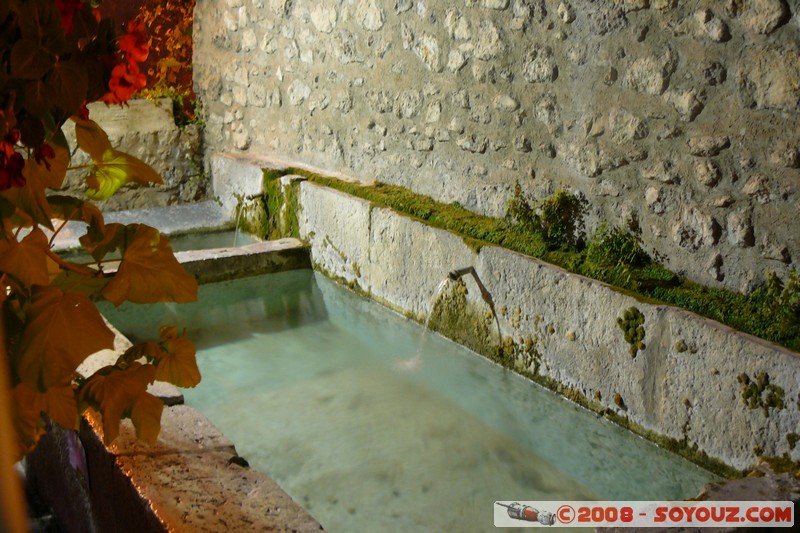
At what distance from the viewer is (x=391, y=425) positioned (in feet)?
9.52

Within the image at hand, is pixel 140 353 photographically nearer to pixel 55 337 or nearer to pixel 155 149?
pixel 55 337

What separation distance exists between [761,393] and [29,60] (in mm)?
2127

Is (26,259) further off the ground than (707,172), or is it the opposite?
(26,259)

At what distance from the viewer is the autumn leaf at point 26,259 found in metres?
0.76

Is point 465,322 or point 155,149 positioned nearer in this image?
point 465,322

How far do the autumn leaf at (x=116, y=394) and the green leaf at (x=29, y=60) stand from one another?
317 millimetres

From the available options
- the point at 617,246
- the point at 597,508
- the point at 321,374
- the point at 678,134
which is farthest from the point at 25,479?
the point at 678,134

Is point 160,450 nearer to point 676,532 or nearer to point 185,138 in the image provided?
point 676,532

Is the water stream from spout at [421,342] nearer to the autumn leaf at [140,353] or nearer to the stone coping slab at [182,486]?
the stone coping slab at [182,486]

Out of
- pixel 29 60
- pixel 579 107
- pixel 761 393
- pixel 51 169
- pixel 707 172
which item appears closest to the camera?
pixel 29 60

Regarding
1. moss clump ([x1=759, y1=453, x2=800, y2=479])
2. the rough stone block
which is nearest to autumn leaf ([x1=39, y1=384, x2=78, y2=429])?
moss clump ([x1=759, y1=453, x2=800, y2=479])

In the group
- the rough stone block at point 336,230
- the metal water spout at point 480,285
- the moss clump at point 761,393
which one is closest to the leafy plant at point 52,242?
the moss clump at point 761,393

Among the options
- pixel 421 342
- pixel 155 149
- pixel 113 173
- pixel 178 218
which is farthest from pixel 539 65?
pixel 155 149

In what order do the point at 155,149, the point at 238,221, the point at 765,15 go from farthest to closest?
the point at 155,149, the point at 238,221, the point at 765,15
